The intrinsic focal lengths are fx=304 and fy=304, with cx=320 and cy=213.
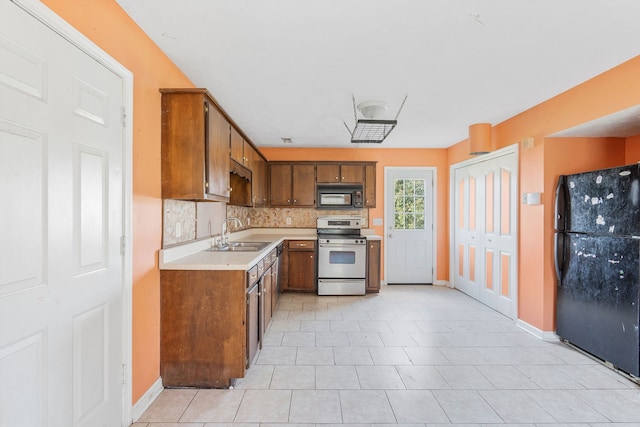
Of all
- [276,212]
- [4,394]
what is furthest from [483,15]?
[276,212]

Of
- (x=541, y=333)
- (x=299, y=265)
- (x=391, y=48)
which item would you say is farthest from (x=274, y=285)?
(x=541, y=333)

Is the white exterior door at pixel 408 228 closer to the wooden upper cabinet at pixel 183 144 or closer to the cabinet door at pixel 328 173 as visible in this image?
the cabinet door at pixel 328 173

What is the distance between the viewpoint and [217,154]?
8.28 ft

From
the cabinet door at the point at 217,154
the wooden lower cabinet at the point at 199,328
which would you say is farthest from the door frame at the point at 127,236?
the cabinet door at the point at 217,154

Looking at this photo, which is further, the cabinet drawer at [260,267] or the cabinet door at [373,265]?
the cabinet door at [373,265]

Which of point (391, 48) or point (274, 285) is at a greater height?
point (391, 48)

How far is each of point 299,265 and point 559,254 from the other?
330 cm

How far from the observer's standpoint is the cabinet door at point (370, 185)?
5.20m

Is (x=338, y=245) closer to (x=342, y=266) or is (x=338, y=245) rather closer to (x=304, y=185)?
(x=342, y=266)

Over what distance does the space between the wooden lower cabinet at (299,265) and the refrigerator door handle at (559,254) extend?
3053mm

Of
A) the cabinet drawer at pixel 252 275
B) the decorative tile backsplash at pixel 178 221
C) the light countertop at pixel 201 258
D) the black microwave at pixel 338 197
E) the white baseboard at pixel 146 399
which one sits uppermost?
the black microwave at pixel 338 197

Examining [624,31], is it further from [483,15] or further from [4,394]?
[4,394]

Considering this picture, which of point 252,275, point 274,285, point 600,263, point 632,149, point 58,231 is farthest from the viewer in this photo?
point 274,285

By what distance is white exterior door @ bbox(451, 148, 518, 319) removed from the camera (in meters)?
3.71
